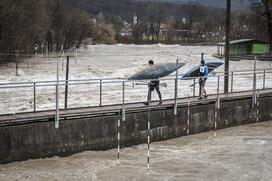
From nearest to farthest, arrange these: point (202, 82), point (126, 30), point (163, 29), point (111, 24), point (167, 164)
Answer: point (167, 164)
point (202, 82)
point (163, 29)
point (111, 24)
point (126, 30)

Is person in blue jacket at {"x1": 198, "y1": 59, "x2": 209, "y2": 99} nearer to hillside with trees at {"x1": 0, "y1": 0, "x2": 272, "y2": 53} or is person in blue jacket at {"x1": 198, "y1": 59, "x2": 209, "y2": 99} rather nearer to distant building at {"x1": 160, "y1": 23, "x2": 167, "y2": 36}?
hillside with trees at {"x1": 0, "y1": 0, "x2": 272, "y2": 53}

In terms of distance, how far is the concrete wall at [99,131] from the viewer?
13.1 meters

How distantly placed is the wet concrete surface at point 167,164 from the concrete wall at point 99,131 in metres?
0.28

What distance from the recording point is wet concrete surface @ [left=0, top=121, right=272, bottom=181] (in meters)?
→ 12.2

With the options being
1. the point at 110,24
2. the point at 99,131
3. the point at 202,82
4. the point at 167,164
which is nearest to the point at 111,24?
the point at 110,24

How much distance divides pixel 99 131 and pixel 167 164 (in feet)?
8.45

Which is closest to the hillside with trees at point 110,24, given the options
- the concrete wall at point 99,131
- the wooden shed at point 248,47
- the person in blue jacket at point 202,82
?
the wooden shed at point 248,47

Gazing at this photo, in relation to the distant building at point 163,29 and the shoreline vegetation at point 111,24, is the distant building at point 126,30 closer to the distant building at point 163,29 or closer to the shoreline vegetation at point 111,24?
the shoreline vegetation at point 111,24

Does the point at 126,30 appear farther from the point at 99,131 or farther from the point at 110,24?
the point at 99,131

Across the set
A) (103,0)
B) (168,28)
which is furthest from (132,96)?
(103,0)

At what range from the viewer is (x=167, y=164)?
1336 cm

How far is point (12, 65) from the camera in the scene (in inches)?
1510

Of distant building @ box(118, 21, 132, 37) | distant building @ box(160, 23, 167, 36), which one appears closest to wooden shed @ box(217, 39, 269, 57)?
distant building @ box(160, 23, 167, 36)

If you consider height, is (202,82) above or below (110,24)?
below
